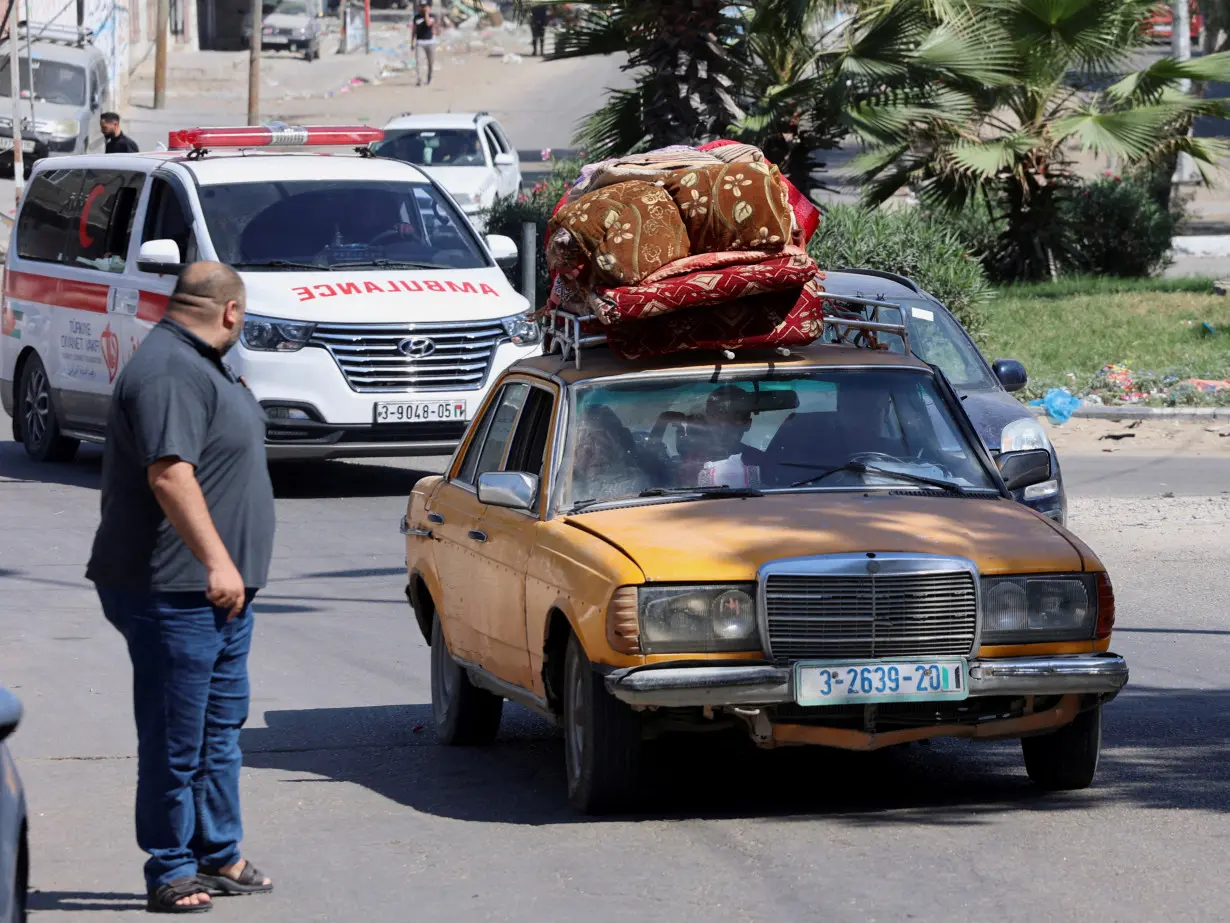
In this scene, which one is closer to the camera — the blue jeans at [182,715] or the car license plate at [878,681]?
the blue jeans at [182,715]

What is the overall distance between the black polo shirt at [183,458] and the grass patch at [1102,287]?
20.4m

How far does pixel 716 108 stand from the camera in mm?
21281

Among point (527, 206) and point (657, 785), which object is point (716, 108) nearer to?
point (527, 206)

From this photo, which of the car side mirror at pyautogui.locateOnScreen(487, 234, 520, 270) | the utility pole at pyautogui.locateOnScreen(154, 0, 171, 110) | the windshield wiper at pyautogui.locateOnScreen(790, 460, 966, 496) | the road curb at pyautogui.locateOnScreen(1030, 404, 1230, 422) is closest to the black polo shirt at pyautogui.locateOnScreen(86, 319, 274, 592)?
the windshield wiper at pyautogui.locateOnScreen(790, 460, 966, 496)

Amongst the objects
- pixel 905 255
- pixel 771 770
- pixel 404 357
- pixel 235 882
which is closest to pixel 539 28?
pixel 905 255

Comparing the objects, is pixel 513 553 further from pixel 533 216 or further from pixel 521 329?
pixel 533 216

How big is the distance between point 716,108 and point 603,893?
16.2 metres

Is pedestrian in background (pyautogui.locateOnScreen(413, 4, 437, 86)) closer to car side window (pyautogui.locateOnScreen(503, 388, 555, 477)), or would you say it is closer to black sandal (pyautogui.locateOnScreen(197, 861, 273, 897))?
car side window (pyautogui.locateOnScreen(503, 388, 555, 477))

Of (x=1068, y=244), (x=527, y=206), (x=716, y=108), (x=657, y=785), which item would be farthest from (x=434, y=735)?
(x=1068, y=244)

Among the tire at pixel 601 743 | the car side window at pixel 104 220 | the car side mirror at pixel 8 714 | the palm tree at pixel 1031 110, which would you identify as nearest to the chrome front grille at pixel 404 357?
the car side window at pixel 104 220

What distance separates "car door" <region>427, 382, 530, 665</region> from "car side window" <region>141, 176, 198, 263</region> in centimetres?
723

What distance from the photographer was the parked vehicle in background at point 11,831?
4133 millimetres

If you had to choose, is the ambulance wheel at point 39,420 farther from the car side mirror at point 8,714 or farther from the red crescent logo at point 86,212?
the car side mirror at point 8,714

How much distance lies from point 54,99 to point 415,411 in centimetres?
2734
